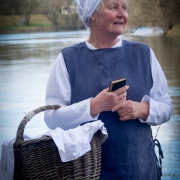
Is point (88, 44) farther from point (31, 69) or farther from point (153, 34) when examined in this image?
point (153, 34)

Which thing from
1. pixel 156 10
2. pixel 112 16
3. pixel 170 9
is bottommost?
pixel 156 10

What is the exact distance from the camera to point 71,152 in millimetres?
1901

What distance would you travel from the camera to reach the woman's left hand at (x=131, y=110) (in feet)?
7.11

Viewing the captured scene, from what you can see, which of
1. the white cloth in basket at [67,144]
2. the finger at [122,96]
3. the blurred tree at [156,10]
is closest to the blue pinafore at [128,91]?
the finger at [122,96]

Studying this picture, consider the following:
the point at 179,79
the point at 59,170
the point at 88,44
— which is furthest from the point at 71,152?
the point at 179,79

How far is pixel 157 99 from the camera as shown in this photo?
7.66 ft

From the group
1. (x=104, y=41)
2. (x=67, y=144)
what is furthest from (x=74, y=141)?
(x=104, y=41)

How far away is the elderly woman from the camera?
2.22m

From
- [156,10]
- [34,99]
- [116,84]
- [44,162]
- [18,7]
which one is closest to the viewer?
[44,162]

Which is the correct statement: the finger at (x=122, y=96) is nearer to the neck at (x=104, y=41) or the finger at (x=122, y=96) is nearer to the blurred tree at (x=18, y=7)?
the neck at (x=104, y=41)

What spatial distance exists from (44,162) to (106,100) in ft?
1.22

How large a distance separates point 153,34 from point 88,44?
1196 inches

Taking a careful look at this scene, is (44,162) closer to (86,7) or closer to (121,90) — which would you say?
(121,90)

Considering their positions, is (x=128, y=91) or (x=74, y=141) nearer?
(x=74, y=141)
